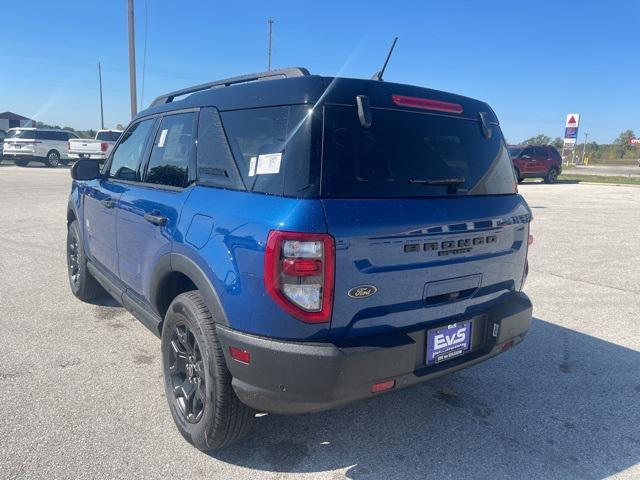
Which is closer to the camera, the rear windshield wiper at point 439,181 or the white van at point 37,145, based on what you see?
the rear windshield wiper at point 439,181

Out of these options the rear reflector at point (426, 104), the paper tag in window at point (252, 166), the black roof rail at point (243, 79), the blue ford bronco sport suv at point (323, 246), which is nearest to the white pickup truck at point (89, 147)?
the black roof rail at point (243, 79)

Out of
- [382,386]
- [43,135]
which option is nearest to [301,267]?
[382,386]

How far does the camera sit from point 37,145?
24891mm

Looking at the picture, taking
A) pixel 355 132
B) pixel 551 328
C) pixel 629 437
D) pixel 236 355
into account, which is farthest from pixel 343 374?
pixel 551 328

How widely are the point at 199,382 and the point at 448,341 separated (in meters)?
1.32

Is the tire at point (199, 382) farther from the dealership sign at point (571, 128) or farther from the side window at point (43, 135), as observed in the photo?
the dealership sign at point (571, 128)

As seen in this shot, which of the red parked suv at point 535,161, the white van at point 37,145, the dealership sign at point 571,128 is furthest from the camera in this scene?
the dealership sign at point 571,128

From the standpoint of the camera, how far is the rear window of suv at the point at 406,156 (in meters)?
2.21

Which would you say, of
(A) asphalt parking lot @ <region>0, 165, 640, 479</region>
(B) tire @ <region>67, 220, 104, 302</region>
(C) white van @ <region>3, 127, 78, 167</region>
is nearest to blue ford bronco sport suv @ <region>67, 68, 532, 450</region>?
(A) asphalt parking lot @ <region>0, 165, 640, 479</region>

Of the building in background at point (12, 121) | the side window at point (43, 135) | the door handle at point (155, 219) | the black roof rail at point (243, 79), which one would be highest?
the building in background at point (12, 121)

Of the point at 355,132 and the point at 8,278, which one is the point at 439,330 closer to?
the point at 355,132

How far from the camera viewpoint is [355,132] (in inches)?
90.4

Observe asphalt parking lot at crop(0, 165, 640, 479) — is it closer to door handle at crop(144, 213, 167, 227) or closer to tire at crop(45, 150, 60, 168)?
door handle at crop(144, 213, 167, 227)

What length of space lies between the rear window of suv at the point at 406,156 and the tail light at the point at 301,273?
0.25 meters
